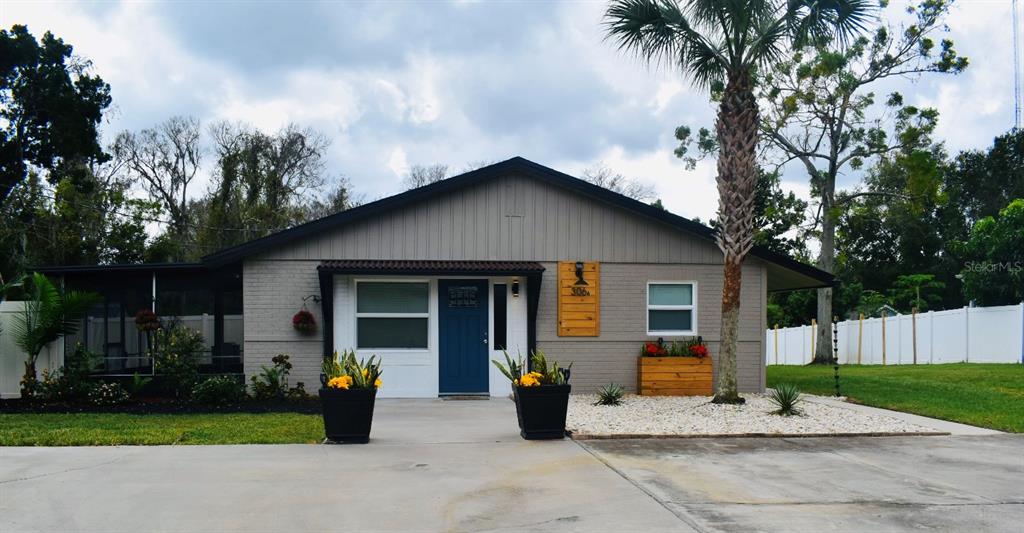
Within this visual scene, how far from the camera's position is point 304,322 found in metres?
14.5

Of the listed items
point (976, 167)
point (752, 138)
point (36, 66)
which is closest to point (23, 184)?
point (36, 66)

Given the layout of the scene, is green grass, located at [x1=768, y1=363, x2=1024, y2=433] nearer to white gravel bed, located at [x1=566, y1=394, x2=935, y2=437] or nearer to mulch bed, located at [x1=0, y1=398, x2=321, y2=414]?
white gravel bed, located at [x1=566, y1=394, x2=935, y2=437]

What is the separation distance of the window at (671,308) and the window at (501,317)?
2.69m

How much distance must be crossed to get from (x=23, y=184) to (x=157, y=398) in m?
Answer: 16.8

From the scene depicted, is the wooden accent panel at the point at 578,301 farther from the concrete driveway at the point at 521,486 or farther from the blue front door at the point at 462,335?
the concrete driveway at the point at 521,486

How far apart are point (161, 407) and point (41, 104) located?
652 inches

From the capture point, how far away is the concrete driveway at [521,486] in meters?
6.16

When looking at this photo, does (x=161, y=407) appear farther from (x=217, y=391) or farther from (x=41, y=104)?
(x=41, y=104)

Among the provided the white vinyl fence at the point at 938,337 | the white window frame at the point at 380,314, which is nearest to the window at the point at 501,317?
the white window frame at the point at 380,314

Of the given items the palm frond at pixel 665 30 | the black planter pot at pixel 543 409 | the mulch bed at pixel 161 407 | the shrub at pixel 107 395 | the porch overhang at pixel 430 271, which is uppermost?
the palm frond at pixel 665 30

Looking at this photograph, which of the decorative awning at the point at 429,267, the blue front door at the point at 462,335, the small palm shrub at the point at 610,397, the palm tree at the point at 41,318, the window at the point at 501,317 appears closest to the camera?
the small palm shrub at the point at 610,397

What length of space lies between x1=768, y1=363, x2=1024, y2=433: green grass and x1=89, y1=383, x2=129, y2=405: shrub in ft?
40.8

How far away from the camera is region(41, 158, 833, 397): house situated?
14750mm

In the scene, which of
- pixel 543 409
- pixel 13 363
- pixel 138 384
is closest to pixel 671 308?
pixel 543 409
